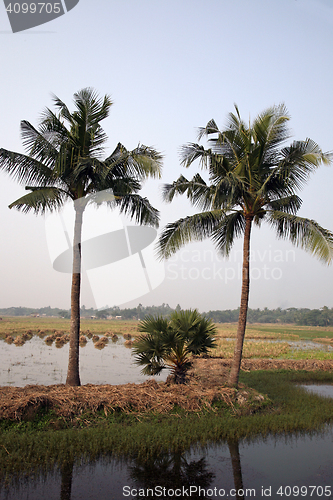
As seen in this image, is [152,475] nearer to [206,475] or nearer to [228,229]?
[206,475]

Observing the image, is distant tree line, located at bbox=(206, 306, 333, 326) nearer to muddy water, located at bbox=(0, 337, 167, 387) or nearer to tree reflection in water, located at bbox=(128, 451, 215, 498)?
muddy water, located at bbox=(0, 337, 167, 387)

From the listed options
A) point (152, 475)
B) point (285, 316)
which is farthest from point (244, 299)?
point (285, 316)

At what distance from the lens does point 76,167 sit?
430 inches

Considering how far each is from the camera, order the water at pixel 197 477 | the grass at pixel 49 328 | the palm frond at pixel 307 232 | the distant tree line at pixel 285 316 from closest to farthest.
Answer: the water at pixel 197 477
the palm frond at pixel 307 232
the grass at pixel 49 328
the distant tree line at pixel 285 316

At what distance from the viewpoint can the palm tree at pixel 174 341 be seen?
Answer: 11.2 m

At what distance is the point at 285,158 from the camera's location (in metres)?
11.2

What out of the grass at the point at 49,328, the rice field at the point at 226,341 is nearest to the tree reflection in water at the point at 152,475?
the rice field at the point at 226,341

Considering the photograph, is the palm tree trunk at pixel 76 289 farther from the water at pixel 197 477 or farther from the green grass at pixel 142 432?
the water at pixel 197 477

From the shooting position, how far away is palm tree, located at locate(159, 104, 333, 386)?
11031 mm

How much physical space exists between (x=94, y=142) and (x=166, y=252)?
4531 millimetres

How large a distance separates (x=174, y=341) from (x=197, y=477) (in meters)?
5.48

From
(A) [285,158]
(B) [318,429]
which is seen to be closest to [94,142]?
(A) [285,158]

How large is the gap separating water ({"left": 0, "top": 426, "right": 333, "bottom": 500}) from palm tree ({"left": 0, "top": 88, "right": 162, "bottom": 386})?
5490 millimetres

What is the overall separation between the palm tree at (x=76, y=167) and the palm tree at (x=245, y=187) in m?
1.50
